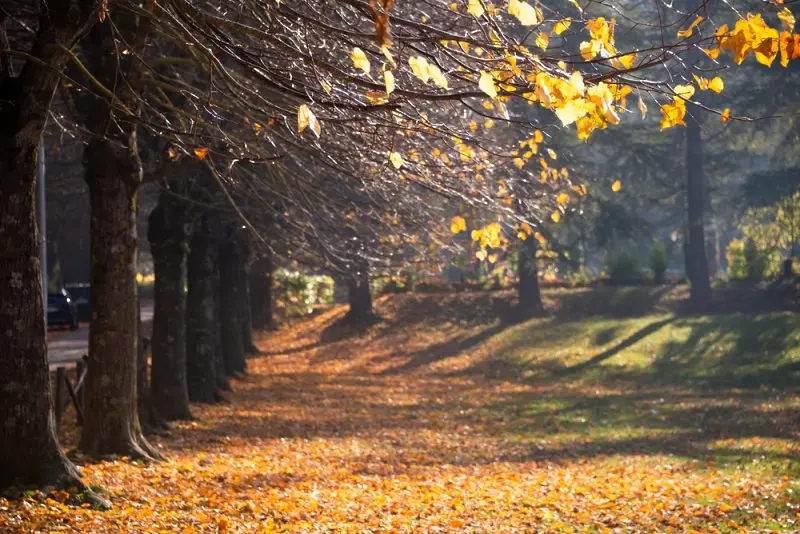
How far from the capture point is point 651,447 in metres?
15.9

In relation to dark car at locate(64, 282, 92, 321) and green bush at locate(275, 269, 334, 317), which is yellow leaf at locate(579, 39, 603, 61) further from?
green bush at locate(275, 269, 334, 317)

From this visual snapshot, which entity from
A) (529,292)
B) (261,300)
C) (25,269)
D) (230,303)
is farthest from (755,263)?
(25,269)

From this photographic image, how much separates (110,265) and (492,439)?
8413 millimetres

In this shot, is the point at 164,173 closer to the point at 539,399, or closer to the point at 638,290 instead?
the point at 539,399

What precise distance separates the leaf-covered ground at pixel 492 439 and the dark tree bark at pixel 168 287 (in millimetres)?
1161

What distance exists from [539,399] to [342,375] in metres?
6.82

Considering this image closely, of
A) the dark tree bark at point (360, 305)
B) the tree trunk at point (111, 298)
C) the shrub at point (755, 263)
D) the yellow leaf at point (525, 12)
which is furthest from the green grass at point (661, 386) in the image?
the yellow leaf at point (525, 12)

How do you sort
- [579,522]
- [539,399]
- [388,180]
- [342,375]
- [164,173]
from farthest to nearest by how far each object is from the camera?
[342,375]
[539,399]
[164,173]
[388,180]
[579,522]

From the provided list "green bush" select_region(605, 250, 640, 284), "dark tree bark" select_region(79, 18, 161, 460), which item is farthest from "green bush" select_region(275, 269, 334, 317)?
"dark tree bark" select_region(79, 18, 161, 460)

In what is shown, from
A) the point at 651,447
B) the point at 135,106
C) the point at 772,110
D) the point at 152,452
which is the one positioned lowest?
the point at 651,447

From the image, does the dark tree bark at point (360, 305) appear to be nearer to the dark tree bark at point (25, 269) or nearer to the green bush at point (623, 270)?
the green bush at point (623, 270)

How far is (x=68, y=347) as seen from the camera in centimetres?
2662

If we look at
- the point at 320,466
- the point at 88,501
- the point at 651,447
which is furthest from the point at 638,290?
the point at 88,501

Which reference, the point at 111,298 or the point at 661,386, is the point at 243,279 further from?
the point at 111,298
